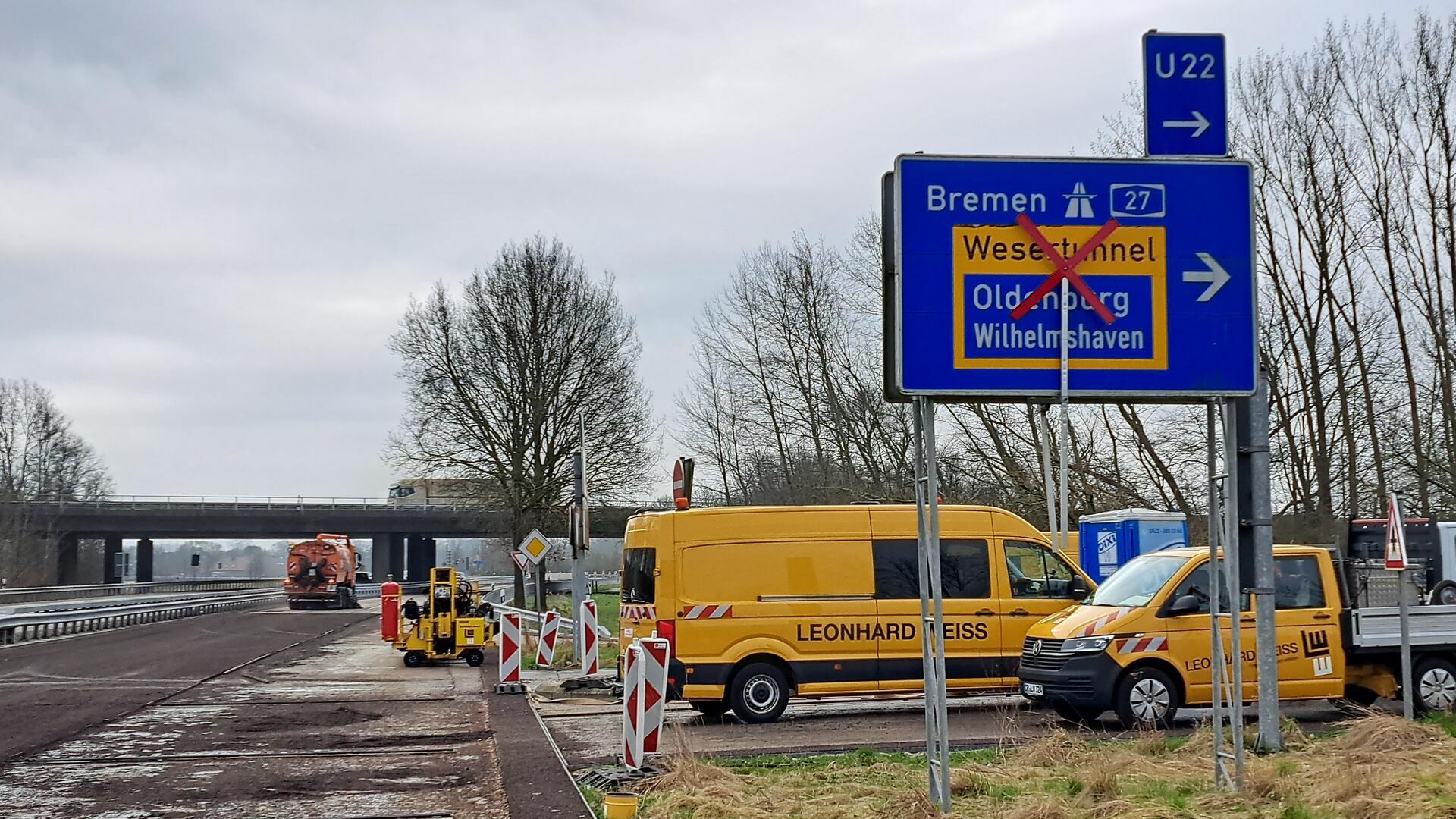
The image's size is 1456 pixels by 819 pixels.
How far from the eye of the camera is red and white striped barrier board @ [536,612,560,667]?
24078mm

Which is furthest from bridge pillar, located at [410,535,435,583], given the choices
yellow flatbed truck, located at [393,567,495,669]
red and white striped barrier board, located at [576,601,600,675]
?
red and white striped barrier board, located at [576,601,600,675]

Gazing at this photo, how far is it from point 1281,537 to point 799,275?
64.5 ft

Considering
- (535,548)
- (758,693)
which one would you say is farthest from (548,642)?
(758,693)

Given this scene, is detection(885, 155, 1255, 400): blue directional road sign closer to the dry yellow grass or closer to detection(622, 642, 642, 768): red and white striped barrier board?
the dry yellow grass

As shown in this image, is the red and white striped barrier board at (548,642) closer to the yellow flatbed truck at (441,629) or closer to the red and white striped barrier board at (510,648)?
the yellow flatbed truck at (441,629)

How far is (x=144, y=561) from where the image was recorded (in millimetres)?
92438

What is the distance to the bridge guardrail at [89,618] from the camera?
3378 cm

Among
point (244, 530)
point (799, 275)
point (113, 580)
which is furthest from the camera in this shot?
point (113, 580)

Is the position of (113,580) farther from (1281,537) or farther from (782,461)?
(1281,537)

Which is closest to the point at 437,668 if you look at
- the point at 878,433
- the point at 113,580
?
the point at 878,433

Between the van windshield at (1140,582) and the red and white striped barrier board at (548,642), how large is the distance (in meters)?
11.8

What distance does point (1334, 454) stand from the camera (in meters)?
33.3

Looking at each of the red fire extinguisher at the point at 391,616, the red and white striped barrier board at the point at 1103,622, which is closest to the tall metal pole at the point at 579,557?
the red fire extinguisher at the point at 391,616

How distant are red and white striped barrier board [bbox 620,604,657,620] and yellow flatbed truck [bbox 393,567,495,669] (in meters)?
10.1
